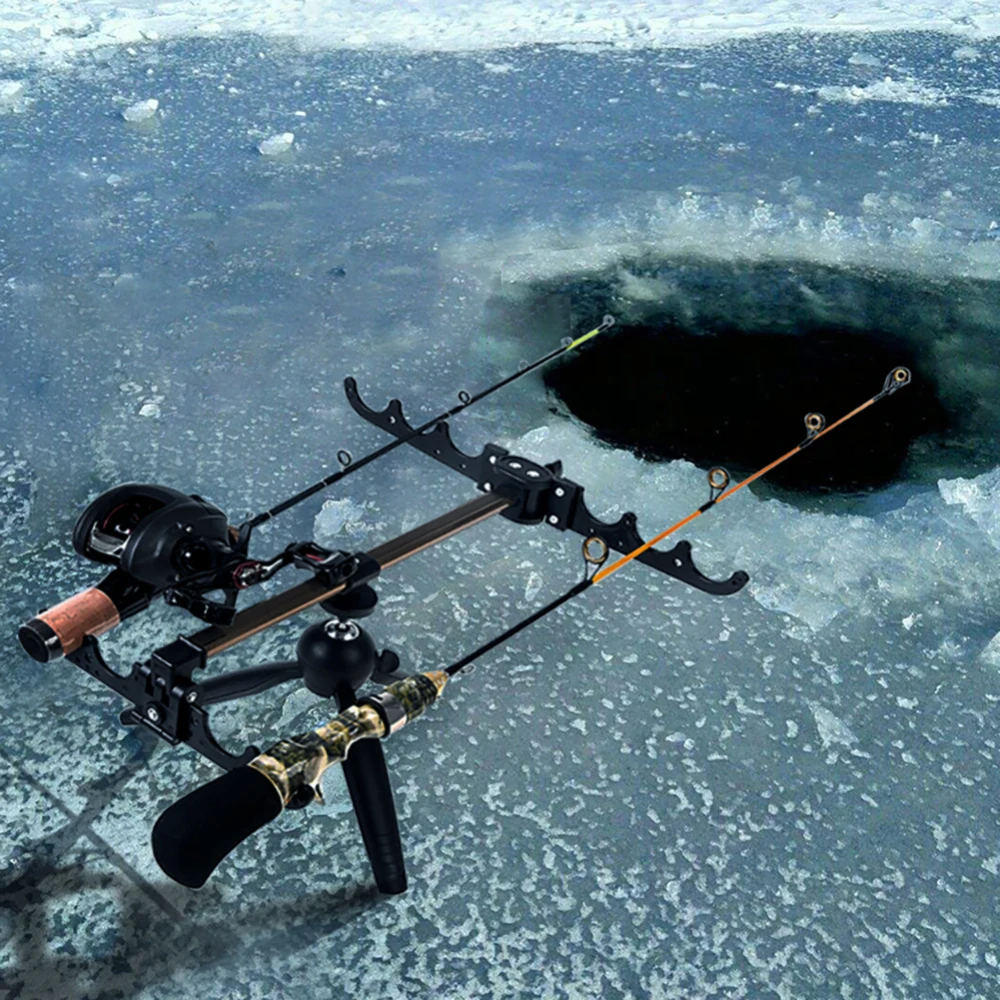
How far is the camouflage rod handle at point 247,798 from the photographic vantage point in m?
1.05

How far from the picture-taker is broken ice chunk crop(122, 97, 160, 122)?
9.94 ft

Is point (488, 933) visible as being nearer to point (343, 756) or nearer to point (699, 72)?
point (343, 756)

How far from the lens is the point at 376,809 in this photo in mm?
1234

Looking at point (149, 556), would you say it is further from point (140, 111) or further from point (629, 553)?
point (140, 111)

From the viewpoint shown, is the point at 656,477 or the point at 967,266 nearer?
the point at 656,477

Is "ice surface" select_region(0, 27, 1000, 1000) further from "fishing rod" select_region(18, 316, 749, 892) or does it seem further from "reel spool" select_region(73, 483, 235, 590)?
"reel spool" select_region(73, 483, 235, 590)

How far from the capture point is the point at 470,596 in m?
1.71

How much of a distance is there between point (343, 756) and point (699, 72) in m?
2.64

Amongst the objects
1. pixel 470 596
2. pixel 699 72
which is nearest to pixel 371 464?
pixel 470 596

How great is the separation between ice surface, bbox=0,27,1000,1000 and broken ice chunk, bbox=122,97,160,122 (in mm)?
45

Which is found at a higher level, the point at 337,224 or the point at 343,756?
the point at 343,756

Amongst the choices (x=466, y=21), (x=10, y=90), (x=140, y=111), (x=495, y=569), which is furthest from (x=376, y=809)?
(x=466, y=21)

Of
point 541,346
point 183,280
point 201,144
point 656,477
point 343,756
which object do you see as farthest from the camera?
point 201,144

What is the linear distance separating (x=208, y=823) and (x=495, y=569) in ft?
2.45
